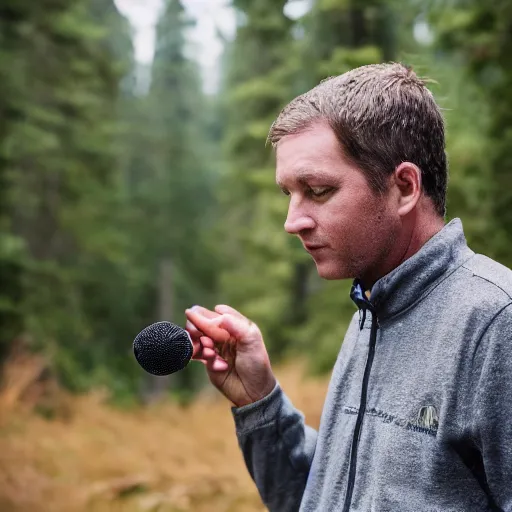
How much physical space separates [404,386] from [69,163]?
41.9ft

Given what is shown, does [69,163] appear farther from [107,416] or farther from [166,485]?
[166,485]

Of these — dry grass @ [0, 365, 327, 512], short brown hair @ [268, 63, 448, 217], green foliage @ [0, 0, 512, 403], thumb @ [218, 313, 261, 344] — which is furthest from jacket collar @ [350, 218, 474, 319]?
dry grass @ [0, 365, 327, 512]

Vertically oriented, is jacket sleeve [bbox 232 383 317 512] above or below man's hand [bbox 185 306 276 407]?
below

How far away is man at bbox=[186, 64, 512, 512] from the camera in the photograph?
1461 millimetres

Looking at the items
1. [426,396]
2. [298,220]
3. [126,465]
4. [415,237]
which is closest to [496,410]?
[426,396]

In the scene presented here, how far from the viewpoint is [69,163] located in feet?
44.7

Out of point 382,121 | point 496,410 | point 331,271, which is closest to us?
point 496,410

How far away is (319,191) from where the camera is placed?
1.70 m

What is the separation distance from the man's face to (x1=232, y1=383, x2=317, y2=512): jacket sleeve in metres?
0.55

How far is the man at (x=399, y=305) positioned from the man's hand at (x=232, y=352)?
0.25 metres

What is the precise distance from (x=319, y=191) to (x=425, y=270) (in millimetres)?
303

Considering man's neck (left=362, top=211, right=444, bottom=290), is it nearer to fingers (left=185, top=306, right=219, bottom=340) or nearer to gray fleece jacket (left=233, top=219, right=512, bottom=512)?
gray fleece jacket (left=233, top=219, right=512, bottom=512)

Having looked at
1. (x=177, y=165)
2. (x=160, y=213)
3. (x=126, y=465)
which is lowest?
(x=126, y=465)

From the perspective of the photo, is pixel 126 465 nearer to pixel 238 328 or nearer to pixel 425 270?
pixel 238 328
